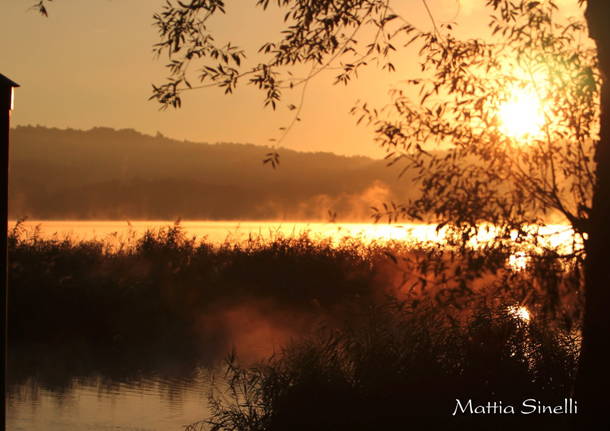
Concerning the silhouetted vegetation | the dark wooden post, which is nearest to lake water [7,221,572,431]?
the silhouetted vegetation

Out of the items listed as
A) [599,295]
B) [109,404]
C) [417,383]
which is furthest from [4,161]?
[109,404]

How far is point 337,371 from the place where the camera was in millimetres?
8688

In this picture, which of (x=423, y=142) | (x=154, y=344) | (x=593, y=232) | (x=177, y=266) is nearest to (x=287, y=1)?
(x=423, y=142)

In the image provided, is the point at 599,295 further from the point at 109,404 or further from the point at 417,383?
the point at 109,404

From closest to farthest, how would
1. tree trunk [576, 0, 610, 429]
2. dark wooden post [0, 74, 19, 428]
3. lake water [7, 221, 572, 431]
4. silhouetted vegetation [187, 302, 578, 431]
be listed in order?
dark wooden post [0, 74, 19, 428], tree trunk [576, 0, 610, 429], silhouetted vegetation [187, 302, 578, 431], lake water [7, 221, 572, 431]

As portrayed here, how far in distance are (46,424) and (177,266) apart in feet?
25.7

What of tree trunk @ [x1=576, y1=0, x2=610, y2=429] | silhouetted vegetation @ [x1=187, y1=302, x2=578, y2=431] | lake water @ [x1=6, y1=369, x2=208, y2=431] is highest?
tree trunk @ [x1=576, y1=0, x2=610, y2=429]

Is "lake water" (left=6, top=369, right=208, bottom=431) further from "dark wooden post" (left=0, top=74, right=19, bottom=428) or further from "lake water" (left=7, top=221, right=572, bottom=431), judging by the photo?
"dark wooden post" (left=0, top=74, right=19, bottom=428)

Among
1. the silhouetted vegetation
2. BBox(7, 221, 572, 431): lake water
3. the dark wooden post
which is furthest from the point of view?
BBox(7, 221, 572, 431): lake water

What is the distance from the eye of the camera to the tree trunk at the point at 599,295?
648 centimetres

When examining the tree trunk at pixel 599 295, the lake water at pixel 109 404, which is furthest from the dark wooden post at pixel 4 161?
the lake water at pixel 109 404

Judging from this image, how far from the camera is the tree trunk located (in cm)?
648

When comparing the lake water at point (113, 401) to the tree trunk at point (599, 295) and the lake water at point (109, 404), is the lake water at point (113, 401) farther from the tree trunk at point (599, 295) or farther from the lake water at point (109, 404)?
the tree trunk at point (599, 295)

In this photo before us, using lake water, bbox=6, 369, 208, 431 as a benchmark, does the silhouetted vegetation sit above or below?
above
